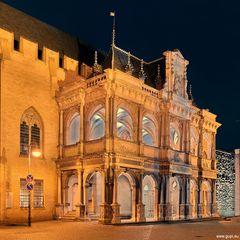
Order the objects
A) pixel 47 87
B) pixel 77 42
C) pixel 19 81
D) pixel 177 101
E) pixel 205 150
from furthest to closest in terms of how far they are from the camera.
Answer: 1. pixel 205 150
2. pixel 77 42
3. pixel 177 101
4. pixel 47 87
5. pixel 19 81

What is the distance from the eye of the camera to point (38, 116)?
34.8 metres

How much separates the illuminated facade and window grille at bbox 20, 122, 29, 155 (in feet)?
0.26

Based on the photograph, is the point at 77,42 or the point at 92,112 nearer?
the point at 92,112

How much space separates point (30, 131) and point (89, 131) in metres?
4.70

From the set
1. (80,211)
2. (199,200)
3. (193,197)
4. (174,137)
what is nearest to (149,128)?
(174,137)

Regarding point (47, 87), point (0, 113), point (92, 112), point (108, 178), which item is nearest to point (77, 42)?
point (47, 87)

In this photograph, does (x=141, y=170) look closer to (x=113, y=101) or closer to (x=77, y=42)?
(x=113, y=101)

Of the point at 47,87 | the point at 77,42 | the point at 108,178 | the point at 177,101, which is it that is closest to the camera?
the point at 108,178

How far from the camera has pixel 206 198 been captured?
146 feet

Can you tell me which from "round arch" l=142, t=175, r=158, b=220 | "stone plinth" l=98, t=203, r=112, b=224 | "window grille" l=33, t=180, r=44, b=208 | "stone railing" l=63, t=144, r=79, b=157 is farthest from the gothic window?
"window grille" l=33, t=180, r=44, b=208

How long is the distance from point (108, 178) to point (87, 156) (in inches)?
111

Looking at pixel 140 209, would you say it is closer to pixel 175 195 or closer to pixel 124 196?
pixel 124 196

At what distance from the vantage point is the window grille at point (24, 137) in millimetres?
33406

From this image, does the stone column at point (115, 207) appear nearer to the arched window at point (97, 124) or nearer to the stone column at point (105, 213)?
the stone column at point (105, 213)
